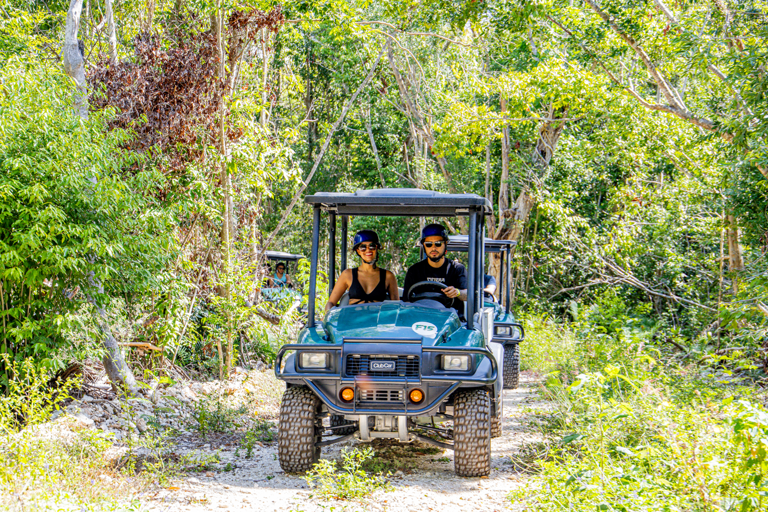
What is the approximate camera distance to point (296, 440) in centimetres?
519

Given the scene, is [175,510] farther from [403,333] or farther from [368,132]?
[368,132]

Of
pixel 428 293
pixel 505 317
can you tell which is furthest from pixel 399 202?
pixel 505 317

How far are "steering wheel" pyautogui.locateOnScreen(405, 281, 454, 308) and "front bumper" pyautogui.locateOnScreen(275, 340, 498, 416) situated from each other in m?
1.05

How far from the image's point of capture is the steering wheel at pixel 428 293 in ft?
20.1

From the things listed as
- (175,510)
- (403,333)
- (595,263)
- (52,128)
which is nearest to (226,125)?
(52,128)

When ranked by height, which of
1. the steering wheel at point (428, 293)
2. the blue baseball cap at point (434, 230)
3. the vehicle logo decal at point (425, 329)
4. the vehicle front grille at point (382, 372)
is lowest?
the vehicle front grille at point (382, 372)

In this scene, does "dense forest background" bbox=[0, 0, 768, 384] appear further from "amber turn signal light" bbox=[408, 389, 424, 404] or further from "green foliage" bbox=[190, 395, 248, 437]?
"amber turn signal light" bbox=[408, 389, 424, 404]

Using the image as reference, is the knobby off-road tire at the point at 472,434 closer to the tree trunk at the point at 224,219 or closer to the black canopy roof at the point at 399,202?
the black canopy roof at the point at 399,202

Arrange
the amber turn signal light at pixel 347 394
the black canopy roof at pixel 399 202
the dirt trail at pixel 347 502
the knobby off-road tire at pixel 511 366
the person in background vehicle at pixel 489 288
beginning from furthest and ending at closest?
the knobby off-road tire at pixel 511 366 < the person in background vehicle at pixel 489 288 < the black canopy roof at pixel 399 202 < the amber turn signal light at pixel 347 394 < the dirt trail at pixel 347 502

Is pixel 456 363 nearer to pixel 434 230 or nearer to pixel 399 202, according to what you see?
pixel 399 202

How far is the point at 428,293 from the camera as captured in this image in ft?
20.1

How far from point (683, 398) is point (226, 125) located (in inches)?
249

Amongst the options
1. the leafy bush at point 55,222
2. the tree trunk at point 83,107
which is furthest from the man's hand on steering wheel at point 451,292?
the tree trunk at point 83,107

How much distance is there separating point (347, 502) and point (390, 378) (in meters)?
0.95
